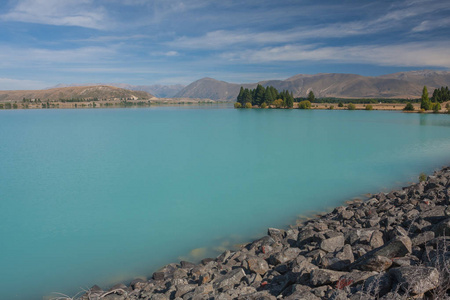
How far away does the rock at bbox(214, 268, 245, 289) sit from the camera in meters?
7.55

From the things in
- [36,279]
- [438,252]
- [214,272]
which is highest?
[438,252]

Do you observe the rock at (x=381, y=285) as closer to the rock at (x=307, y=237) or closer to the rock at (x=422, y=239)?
the rock at (x=422, y=239)

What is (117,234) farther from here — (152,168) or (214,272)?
(152,168)

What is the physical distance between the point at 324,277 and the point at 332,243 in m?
2.83

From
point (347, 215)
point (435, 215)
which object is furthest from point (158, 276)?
point (435, 215)

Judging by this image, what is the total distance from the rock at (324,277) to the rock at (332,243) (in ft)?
7.69

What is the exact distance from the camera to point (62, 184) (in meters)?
23.1

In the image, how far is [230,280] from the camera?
7.65 metres

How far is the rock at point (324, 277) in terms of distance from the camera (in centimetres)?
612

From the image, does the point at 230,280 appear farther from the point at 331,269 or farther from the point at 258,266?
the point at 331,269

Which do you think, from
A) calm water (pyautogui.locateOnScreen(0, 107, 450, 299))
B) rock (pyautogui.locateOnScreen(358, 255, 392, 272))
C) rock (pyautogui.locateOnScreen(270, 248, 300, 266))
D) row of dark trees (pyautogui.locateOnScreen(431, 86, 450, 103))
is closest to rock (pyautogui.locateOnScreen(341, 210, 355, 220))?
calm water (pyautogui.locateOnScreen(0, 107, 450, 299))

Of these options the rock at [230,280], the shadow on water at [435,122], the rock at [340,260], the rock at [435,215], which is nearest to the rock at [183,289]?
the rock at [230,280]

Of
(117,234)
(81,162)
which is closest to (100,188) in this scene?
(117,234)

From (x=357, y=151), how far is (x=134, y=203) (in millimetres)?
26522
